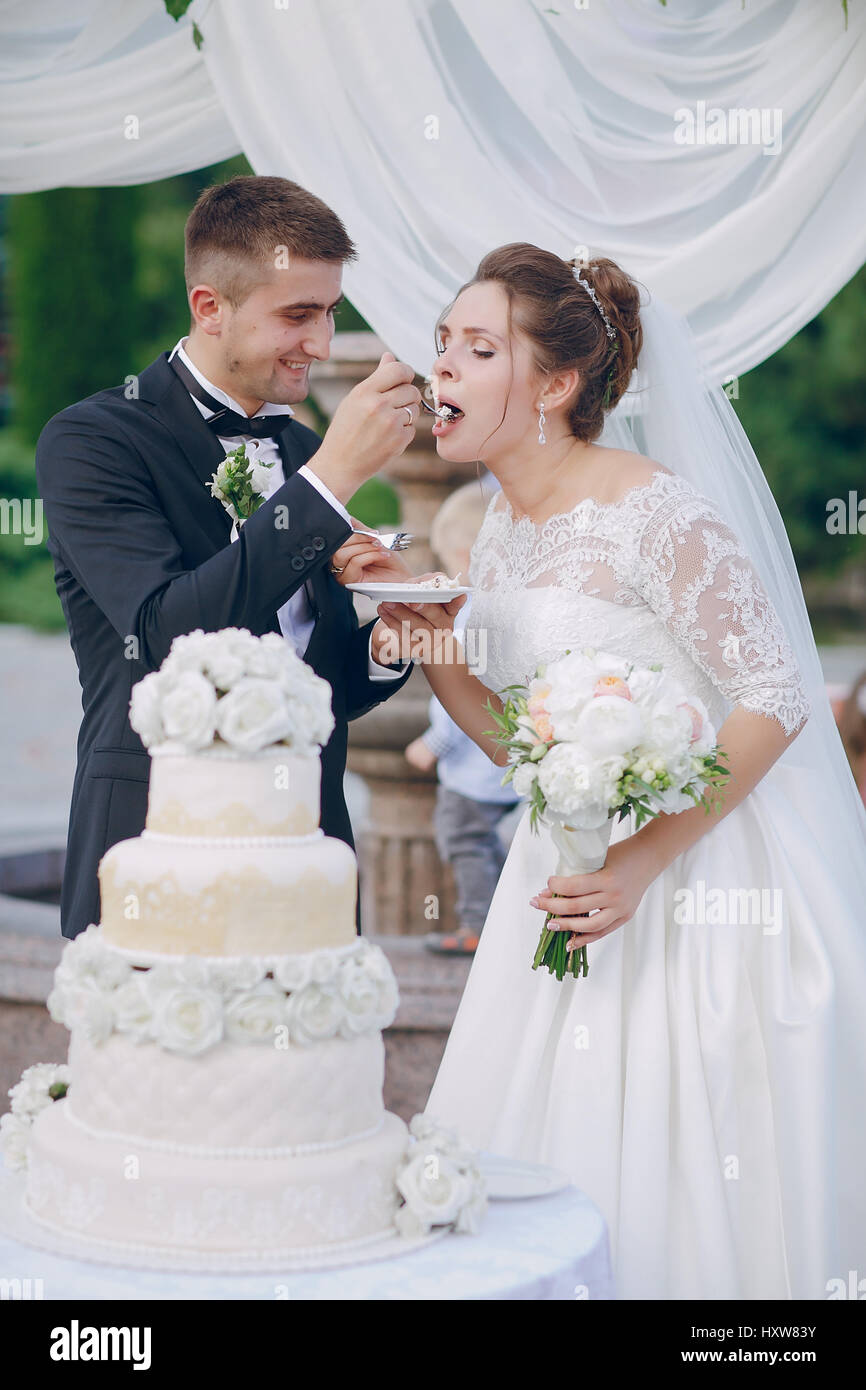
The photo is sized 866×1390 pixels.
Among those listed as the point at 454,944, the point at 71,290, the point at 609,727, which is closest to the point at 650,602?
the point at 609,727

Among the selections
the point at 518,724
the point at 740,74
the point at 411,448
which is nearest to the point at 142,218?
the point at 411,448

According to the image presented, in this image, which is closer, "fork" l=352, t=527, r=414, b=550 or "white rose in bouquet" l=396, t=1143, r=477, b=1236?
"white rose in bouquet" l=396, t=1143, r=477, b=1236

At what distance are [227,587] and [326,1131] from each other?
969mm

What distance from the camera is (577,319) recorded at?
3066 millimetres

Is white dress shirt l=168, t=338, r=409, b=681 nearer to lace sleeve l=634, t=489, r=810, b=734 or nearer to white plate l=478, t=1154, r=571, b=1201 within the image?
lace sleeve l=634, t=489, r=810, b=734

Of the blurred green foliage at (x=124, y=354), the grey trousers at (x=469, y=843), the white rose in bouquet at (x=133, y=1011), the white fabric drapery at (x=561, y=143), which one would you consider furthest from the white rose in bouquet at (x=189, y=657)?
the blurred green foliage at (x=124, y=354)

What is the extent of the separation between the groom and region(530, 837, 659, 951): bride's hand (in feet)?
1.72

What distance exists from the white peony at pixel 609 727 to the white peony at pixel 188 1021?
82 cm

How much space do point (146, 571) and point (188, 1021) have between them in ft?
3.31

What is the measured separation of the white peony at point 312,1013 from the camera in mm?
1938

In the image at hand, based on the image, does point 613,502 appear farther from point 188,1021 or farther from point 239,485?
point 188,1021

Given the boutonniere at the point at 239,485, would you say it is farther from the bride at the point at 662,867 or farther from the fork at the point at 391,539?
the bride at the point at 662,867

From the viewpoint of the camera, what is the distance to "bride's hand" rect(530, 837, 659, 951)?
272 centimetres

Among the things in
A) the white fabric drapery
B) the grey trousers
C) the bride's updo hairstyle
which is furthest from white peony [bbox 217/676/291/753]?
the grey trousers
